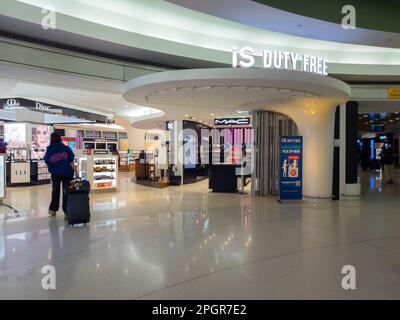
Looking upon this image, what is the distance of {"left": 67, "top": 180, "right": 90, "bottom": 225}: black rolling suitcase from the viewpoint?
18.3ft

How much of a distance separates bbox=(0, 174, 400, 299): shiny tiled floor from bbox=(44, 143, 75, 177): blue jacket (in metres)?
0.91

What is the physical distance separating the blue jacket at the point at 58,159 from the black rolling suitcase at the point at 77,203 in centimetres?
58

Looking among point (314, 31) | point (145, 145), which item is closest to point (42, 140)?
point (145, 145)

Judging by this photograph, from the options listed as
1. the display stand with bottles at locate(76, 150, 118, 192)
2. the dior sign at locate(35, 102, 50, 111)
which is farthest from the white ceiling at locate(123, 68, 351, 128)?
the dior sign at locate(35, 102, 50, 111)

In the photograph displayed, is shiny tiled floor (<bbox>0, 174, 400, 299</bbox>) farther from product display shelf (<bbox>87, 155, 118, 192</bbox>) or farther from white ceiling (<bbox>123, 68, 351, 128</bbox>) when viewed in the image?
product display shelf (<bbox>87, 155, 118, 192</bbox>)

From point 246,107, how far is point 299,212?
3.39 meters

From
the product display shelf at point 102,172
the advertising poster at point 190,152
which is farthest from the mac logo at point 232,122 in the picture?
the product display shelf at point 102,172

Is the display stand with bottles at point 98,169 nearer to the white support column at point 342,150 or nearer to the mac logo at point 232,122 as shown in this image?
the mac logo at point 232,122

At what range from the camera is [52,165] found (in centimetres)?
615

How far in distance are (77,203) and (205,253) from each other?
8.81 ft

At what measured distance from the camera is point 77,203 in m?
5.62

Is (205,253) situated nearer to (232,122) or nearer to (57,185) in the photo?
(57,185)

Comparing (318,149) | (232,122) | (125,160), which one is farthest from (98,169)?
(125,160)
